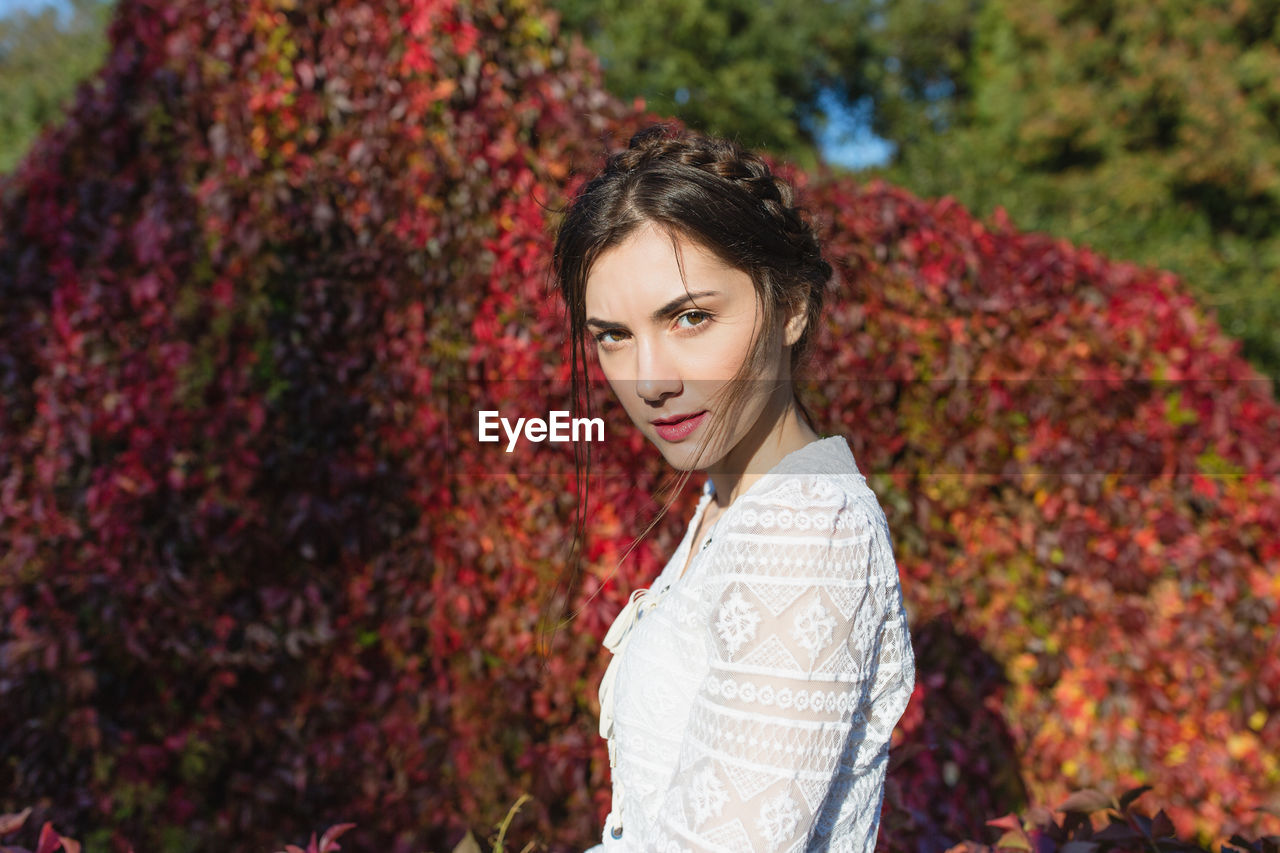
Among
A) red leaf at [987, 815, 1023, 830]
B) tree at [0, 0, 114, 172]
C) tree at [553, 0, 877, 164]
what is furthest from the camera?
tree at [0, 0, 114, 172]

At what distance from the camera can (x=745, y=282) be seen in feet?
3.76

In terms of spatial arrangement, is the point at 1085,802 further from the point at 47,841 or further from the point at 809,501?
the point at 47,841

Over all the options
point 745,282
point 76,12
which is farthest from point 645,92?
point 76,12

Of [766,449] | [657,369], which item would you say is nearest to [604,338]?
[657,369]

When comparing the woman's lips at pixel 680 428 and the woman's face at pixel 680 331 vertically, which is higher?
the woman's face at pixel 680 331

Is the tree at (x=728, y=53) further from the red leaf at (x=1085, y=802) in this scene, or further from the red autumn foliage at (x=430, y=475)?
the red leaf at (x=1085, y=802)

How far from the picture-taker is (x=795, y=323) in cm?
129

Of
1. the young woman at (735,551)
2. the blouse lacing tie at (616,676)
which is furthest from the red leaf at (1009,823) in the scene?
the blouse lacing tie at (616,676)

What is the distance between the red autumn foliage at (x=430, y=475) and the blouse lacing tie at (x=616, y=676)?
106 centimetres

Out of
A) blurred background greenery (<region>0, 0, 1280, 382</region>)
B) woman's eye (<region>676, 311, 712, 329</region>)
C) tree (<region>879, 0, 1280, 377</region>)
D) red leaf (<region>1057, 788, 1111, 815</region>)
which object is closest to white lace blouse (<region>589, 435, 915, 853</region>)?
woman's eye (<region>676, 311, 712, 329</region>)

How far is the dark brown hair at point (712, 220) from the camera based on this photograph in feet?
3.71

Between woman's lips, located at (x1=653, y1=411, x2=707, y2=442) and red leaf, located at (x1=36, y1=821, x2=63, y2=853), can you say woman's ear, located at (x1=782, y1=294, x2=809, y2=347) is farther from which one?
red leaf, located at (x1=36, y1=821, x2=63, y2=853)

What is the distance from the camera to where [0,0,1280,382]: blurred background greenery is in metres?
8.62

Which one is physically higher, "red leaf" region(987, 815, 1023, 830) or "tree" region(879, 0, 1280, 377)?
"tree" region(879, 0, 1280, 377)
